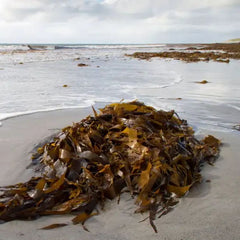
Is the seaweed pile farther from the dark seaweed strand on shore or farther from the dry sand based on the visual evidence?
the dark seaweed strand on shore

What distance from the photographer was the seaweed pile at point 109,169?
1.66 meters

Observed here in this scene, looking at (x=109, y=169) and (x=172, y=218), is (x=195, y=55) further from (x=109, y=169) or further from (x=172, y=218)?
(x=172, y=218)

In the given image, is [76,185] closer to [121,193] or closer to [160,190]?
[121,193]

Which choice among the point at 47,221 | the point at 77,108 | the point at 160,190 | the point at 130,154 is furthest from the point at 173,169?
the point at 77,108

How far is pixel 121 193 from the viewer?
182 cm

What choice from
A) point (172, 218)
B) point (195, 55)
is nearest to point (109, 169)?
point (172, 218)

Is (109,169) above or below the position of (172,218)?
above

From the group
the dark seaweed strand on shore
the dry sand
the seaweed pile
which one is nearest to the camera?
the dry sand

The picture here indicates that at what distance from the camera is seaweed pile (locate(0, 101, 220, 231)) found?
5.45 ft

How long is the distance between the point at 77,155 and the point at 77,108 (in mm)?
2133

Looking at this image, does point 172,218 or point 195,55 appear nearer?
point 172,218

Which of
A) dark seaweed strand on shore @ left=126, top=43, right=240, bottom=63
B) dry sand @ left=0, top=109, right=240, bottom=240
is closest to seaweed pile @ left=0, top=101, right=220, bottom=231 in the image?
dry sand @ left=0, top=109, right=240, bottom=240

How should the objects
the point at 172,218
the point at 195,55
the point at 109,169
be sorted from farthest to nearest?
the point at 195,55
the point at 109,169
the point at 172,218

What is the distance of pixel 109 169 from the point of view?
1888 millimetres
